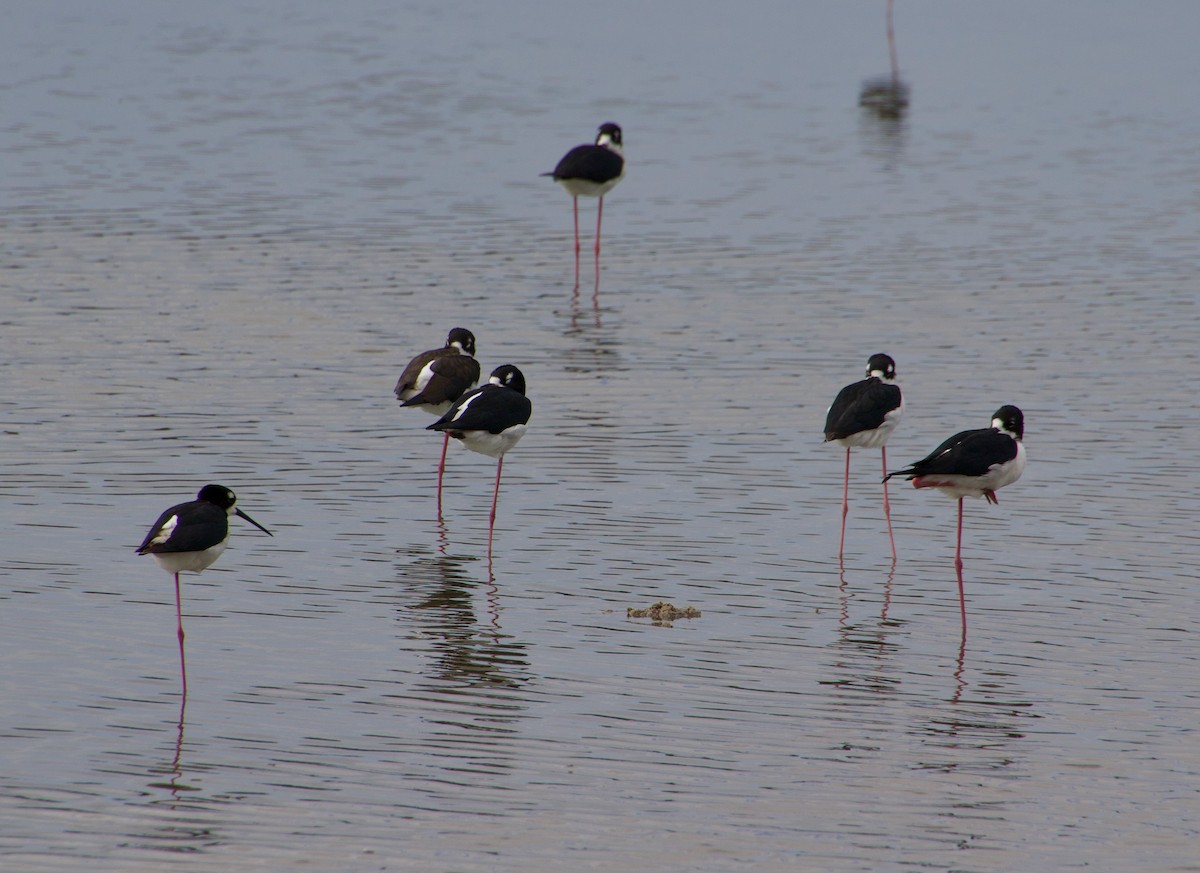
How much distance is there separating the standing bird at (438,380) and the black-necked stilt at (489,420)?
2.95 ft

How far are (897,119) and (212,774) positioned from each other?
78.9 feet

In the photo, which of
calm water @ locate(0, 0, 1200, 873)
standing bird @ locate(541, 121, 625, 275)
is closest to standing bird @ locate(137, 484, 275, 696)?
calm water @ locate(0, 0, 1200, 873)

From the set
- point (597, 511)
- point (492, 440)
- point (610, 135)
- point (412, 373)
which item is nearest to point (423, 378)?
point (412, 373)

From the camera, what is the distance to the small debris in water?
9.66m

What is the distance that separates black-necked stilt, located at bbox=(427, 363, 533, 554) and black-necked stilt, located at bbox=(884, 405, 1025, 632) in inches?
98.9

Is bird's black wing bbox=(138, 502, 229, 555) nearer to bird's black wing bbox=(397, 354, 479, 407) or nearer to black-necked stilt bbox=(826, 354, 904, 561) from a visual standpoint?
bird's black wing bbox=(397, 354, 479, 407)

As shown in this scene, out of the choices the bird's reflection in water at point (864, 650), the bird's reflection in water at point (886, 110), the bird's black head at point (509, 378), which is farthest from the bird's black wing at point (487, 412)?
the bird's reflection in water at point (886, 110)

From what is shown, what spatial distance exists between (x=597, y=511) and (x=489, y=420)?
0.87 metres

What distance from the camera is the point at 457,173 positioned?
24.3m

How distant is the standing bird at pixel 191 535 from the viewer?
853cm

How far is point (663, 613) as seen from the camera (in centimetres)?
966

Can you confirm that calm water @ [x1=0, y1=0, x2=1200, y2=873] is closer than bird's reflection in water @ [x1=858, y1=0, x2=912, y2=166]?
Yes

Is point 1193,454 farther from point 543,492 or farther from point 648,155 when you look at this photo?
point 648,155

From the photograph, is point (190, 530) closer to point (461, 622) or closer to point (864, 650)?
point (461, 622)
